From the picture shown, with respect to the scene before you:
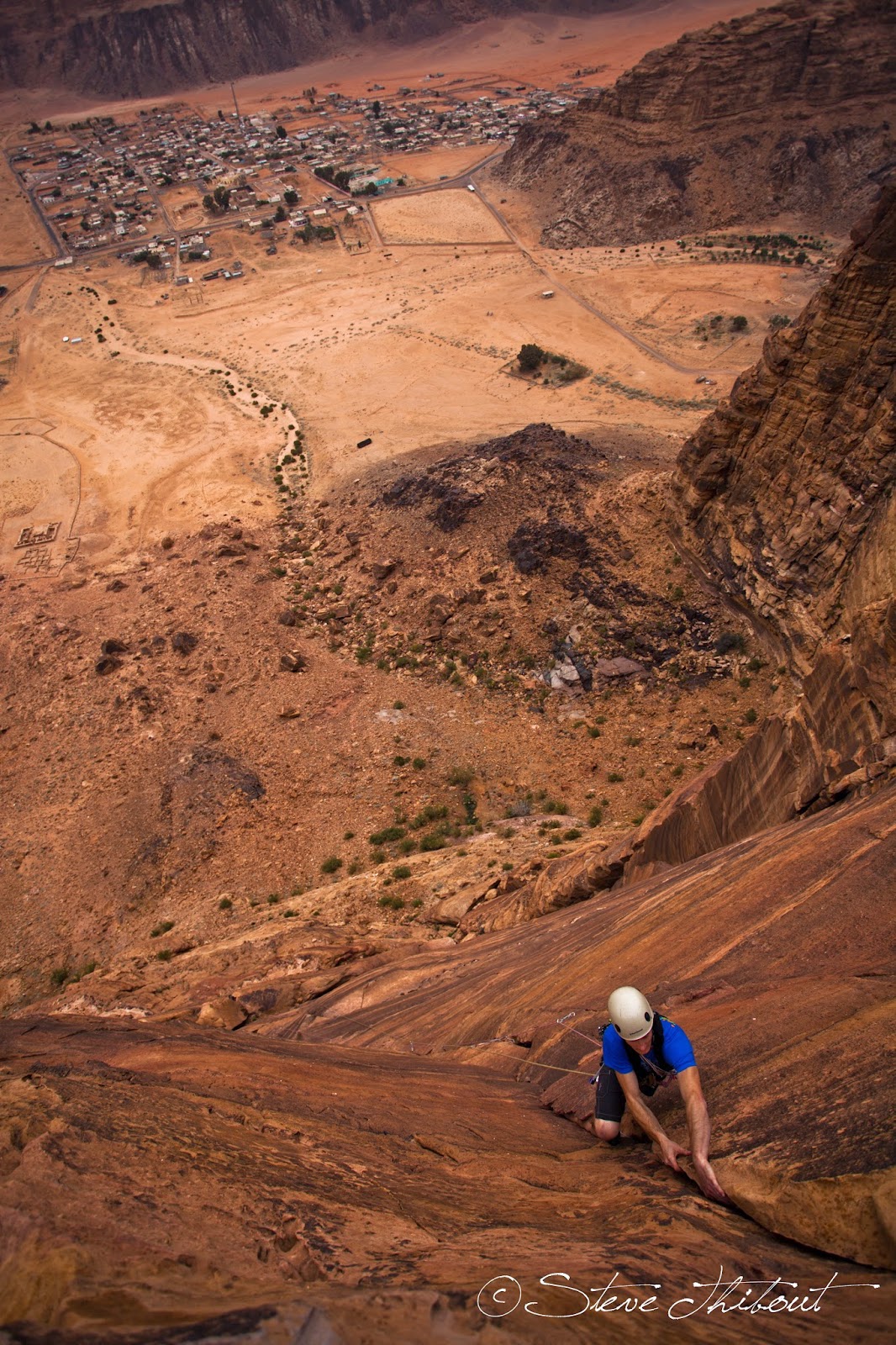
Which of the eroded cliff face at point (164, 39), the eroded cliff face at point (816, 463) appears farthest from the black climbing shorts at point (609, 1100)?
the eroded cliff face at point (164, 39)

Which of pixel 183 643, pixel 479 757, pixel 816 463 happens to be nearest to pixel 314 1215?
pixel 479 757

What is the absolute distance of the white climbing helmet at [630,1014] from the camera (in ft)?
22.2

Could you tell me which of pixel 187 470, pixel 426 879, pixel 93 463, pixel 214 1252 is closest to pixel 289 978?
pixel 426 879

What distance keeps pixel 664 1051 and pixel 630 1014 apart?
2.37 feet

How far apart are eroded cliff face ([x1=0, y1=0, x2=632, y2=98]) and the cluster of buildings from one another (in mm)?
19116

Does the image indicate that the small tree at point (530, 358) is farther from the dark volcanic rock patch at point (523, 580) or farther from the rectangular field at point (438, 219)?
the rectangular field at point (438, 219)

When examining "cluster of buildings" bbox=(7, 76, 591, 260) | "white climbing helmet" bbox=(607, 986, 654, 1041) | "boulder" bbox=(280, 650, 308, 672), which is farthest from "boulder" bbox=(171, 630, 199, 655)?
"cluster of buildings" bbox=(7, 76, 591, 260)

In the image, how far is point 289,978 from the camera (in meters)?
15.6

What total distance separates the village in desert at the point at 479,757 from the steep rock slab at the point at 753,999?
0.05 meters

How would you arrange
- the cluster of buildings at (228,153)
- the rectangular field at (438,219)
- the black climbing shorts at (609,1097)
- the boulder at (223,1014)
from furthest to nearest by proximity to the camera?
the cluster of buildings at (228,153)
the rectangular field at (438,219)
the boulder at (223,1014)
the black climbing shorts at (609,1097)

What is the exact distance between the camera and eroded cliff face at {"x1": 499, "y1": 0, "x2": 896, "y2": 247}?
7225cm

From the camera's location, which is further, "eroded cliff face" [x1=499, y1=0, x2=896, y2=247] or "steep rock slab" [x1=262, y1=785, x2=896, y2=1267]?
"eroded cliff face" [x1=499, y1=0, x2=896, y2=247]

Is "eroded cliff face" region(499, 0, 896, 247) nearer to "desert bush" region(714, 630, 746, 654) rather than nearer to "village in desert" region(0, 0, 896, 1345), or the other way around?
"village in desert" region(0, 0, 896, 1345)

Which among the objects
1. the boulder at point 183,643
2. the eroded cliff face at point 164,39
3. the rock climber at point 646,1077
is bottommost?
the boulder at point 183,643
